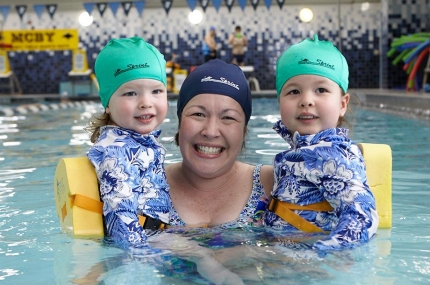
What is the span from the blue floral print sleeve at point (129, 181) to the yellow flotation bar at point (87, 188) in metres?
0.06

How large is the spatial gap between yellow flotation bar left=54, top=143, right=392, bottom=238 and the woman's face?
412 mm

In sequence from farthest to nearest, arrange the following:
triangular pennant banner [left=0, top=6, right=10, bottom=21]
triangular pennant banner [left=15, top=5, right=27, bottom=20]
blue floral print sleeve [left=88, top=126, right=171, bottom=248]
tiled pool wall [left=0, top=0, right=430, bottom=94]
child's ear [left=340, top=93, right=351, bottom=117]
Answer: tiled pool wall [left=0, top=0, right=430, bottom=94]
triangular pennant banner [left=15, top=5, right=27, bottom=20]
triangular pennant banner [left=0, top=6, right=10, bottom=21]
child's ear [left=340, top=93, right=351, bottom=117]
blue floral print sleeve [left=88, top=126, right=171, bottom=248]

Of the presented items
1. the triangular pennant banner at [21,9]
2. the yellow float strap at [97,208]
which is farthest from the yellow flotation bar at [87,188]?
the triangular pennant banner at [21,9]

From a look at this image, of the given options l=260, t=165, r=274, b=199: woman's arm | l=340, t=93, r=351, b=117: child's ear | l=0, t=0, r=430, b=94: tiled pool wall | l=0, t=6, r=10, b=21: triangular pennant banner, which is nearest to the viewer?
l=340, t=93, r=351, b=117: child's ear

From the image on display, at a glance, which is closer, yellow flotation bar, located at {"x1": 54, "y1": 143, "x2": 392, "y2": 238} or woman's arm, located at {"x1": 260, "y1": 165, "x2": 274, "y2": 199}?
yellow flotation bar, located at {"x1": 54, "y1": 143, "x2": 392, "y2": 238}

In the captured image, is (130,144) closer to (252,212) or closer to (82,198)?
(82,198)

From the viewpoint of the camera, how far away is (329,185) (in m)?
2.95

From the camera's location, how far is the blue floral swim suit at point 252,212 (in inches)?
130

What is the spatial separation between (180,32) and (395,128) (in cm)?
1288

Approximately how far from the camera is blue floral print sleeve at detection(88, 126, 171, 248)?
2.96 meters

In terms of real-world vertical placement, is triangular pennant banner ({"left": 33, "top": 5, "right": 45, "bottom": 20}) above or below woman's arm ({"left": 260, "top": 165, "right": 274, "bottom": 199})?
above

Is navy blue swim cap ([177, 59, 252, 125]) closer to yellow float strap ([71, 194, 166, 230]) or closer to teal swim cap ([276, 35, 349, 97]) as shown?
teal swim cap ([276, 35, 349, 97])

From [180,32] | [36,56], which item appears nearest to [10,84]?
[36,56]

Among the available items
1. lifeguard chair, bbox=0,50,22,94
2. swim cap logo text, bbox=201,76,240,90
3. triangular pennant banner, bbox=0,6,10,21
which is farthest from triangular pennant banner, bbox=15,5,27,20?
swim cap logo text, bbox=201,76,240,90
